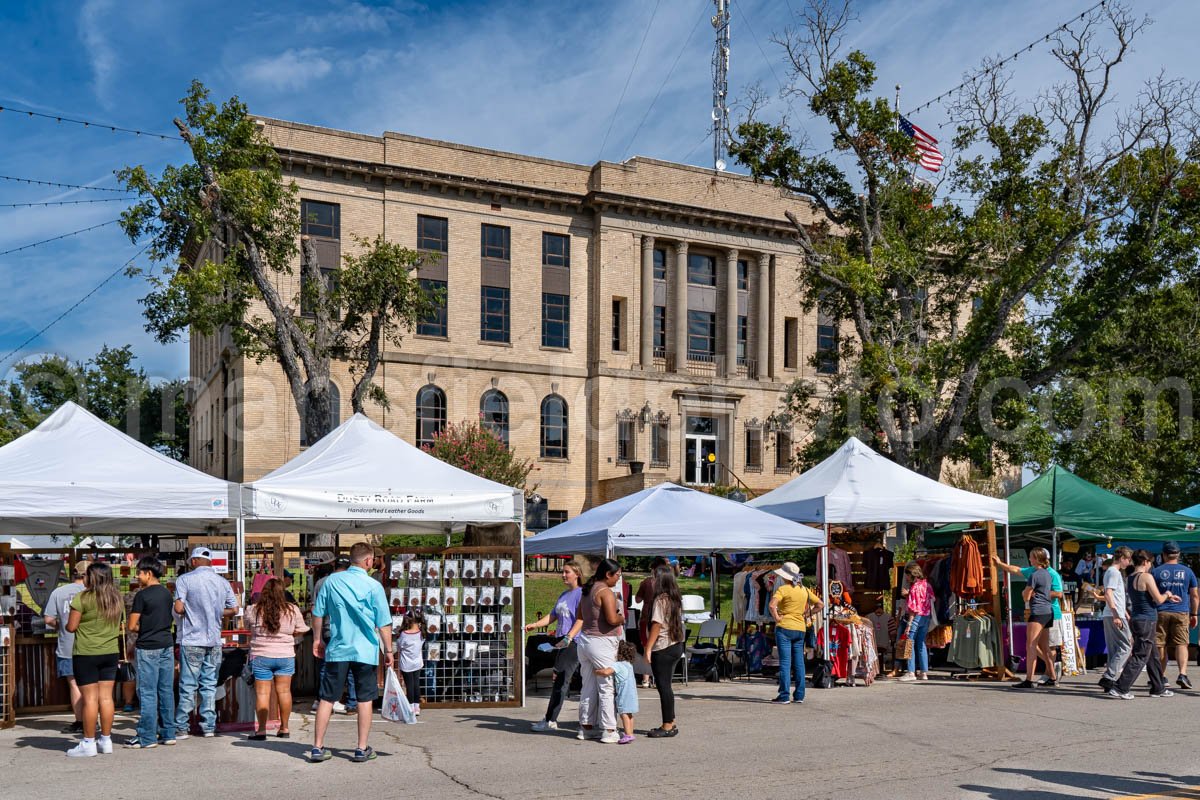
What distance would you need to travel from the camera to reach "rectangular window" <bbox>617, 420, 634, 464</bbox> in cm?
4622

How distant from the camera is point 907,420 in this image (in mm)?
28328

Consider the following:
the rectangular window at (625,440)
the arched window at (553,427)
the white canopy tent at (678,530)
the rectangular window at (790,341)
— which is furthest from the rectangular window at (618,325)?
the white canopy tent at (678,530)

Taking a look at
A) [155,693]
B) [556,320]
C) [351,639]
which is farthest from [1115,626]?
[556,320]

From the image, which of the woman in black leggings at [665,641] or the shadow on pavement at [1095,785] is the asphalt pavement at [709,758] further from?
the woman in black leggings at [665,641]

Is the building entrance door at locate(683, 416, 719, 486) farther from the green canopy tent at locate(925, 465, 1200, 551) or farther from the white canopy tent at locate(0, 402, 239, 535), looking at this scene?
the white canopy tent at locate(0, 402, 239, 535)

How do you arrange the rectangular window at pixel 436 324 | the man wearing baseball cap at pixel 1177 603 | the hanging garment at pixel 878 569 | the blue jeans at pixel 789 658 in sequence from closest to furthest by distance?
the blue jeans at pixel 789 658, the man wearing baseball cap at pixel 1177 603, the hanging garment at pixel 878 569, the rectangular window at pixel 436 324

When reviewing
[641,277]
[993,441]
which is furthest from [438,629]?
[641,277]

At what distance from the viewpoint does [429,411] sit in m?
43.2

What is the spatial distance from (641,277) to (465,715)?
1409 inches

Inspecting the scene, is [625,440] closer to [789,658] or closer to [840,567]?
[840,567]

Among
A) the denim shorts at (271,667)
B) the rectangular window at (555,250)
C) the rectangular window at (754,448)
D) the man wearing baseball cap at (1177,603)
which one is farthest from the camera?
the rectangular window at (754,448)

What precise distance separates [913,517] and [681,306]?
3192 cm

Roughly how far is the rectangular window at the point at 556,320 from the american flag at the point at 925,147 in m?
18.1

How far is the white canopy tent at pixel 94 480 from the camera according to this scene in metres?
11.2
